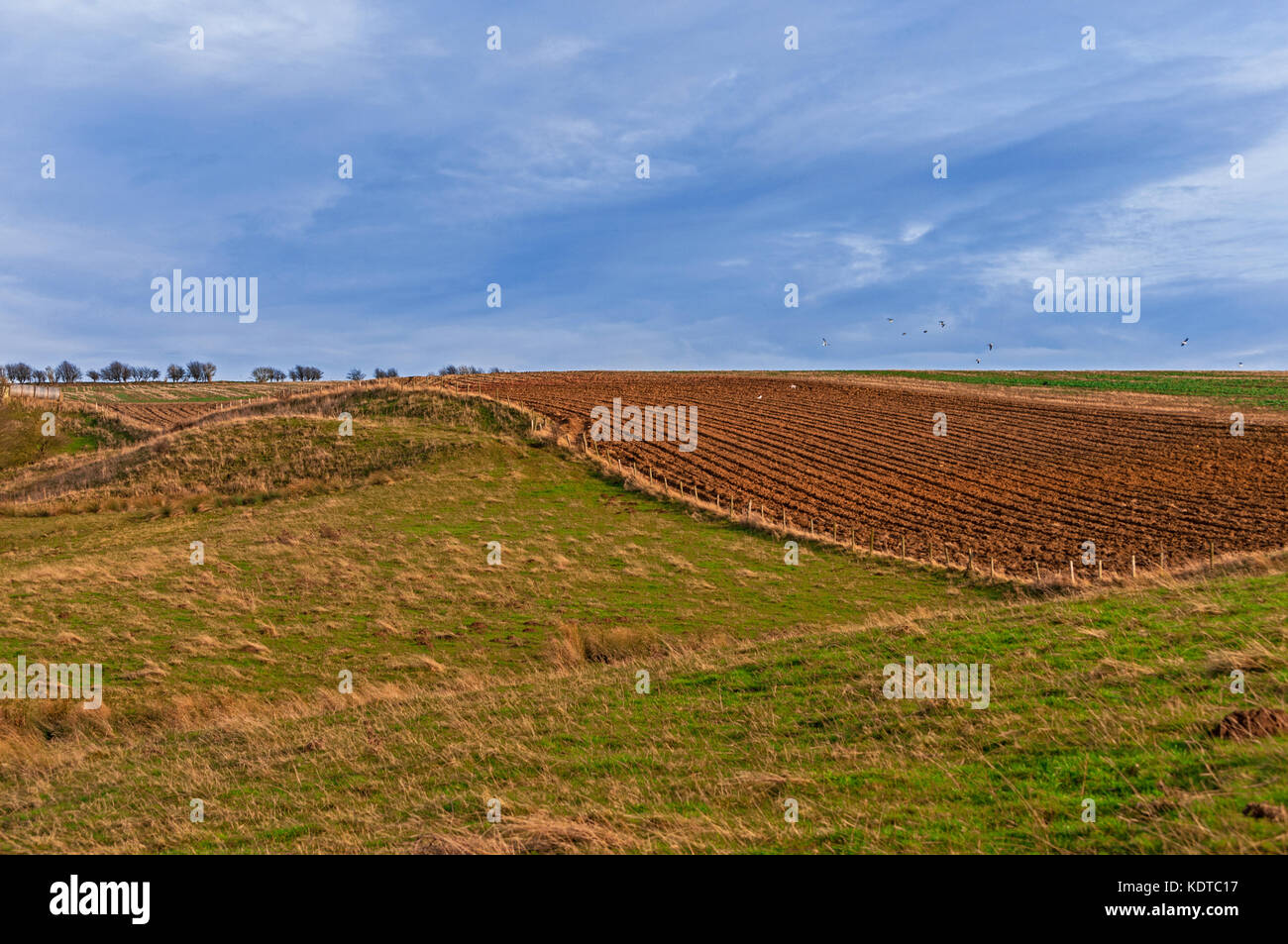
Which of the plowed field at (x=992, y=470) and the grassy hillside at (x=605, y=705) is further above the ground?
the plowed field at (x=992, y=470)

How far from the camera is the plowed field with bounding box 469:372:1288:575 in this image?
3394cm

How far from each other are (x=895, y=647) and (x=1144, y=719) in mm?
6176

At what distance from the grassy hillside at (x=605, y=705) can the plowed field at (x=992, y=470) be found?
6.85 m

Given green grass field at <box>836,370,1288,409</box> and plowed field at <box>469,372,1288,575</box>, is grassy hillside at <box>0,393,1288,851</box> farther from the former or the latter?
green grass field at <box>836,370,1288,409</box>

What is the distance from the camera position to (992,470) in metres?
49.1

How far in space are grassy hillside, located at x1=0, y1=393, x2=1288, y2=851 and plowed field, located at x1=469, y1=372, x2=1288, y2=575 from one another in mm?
6846

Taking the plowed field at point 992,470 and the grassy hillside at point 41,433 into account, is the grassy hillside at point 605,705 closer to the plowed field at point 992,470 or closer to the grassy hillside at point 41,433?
the plowed field at point 992,470

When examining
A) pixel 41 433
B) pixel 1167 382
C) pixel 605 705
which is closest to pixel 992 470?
pixel 605 705

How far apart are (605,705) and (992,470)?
42.4 metres

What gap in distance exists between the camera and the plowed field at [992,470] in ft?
111

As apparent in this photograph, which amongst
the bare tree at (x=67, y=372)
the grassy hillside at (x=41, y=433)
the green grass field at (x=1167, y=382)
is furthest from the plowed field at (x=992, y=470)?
the bare tree at (x=67, y=372)

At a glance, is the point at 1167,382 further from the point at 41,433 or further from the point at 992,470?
the point at 41,433
